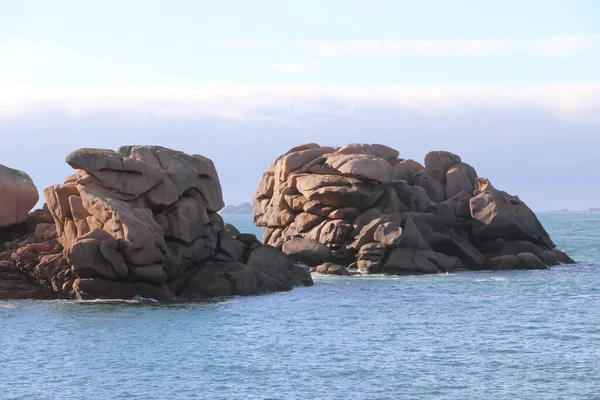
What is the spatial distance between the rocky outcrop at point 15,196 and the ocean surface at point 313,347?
35.6ft

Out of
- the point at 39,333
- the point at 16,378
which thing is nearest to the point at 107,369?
the point at 16,378

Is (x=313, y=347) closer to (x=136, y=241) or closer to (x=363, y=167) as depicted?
(x=136, y=241)

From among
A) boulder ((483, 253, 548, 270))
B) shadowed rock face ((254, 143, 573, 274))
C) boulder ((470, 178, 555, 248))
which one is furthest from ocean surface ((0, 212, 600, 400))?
boulder ((470, 178, 555, 248))

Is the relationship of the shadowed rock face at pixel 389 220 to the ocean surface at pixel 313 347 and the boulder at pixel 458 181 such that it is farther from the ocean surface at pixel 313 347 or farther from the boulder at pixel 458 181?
the ocean surface at pixel 313 347

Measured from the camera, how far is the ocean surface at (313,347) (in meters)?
31.2

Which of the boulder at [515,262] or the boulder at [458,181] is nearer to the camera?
the boulder at [515,262]

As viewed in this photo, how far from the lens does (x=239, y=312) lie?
47.2m

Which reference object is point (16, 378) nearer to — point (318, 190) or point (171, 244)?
point (171, 244)

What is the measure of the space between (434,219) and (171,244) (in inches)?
1059

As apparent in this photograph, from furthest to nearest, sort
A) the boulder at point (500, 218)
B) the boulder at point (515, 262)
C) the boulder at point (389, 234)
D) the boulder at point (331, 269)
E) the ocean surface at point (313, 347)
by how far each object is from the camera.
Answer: the boulder at point (500, 218)
the boulder at point (515, 262)
the boulder at point (389, 234)
the boulder at point (331, 269)
the ocean surface at point (313, 347)

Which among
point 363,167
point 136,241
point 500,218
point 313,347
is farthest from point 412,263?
point 313,347

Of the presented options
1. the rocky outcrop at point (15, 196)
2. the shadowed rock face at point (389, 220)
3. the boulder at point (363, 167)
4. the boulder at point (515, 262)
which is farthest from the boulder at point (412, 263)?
the rocky outcrop at point (15, 196)

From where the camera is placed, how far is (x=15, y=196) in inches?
2281

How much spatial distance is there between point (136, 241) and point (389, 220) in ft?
87.0
